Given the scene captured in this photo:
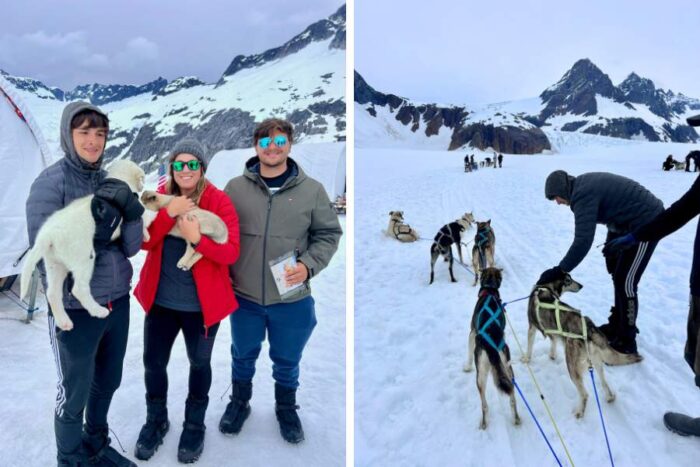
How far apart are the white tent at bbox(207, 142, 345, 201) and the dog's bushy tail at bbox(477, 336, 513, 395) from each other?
39.1 ft

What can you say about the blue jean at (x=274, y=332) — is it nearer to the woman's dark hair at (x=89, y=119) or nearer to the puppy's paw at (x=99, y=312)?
the puppy's paw at (x=99, y=312)

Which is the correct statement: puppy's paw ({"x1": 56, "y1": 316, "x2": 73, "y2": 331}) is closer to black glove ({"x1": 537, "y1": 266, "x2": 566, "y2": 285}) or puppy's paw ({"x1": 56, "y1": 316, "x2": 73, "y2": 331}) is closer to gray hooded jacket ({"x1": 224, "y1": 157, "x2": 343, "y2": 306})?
gray hooded jacket ({"x1": 224, "y1": 157, "x2": 343, "y2": 306})

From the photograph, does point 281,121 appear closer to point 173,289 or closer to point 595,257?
point 173,289

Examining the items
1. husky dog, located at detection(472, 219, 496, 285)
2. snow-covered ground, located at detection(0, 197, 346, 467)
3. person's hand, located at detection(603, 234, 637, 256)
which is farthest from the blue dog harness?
husky dog, located at detection(472, 219, 496, 285)

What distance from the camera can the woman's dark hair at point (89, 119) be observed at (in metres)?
2.04

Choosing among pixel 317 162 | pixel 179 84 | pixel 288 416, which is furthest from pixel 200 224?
pixel 179 84

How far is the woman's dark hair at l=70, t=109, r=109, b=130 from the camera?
204cm

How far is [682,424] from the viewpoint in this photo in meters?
2.73

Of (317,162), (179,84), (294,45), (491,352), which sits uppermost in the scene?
(294,45)

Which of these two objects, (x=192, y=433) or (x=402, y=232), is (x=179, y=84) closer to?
(x=402, y=232)

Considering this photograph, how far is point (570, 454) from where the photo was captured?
107 inches

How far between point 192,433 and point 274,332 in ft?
2.73

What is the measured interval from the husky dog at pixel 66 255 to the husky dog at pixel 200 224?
1.11ft

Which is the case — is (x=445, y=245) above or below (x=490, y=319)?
below
